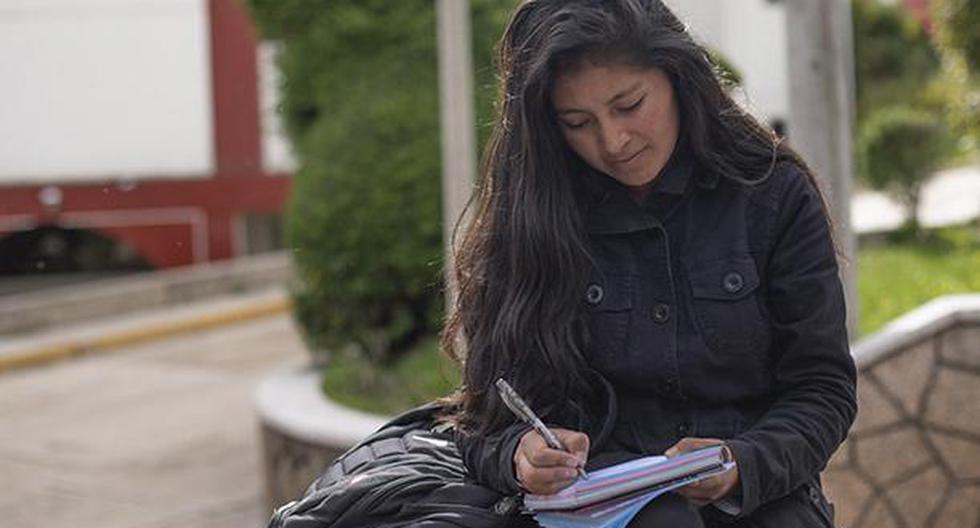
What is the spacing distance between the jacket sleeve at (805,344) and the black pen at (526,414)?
0.83 ft

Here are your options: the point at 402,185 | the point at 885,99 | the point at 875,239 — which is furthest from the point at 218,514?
the point at 885,99

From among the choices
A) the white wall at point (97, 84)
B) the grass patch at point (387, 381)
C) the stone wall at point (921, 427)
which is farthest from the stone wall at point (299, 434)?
the white wall at point (97, 84)

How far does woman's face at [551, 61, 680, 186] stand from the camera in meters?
2.12

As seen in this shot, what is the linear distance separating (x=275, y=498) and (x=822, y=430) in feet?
12.2

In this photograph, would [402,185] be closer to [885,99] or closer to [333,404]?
[333,404]

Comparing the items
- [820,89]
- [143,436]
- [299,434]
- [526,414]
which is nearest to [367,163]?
[299,434]

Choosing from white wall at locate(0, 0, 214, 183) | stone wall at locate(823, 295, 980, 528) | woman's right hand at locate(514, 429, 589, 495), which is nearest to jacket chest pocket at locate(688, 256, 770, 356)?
woman's right hand at locate(514, 429, 589, 495)

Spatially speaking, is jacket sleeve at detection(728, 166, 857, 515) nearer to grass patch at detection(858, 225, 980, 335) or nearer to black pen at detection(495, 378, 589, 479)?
black pen at detection(495, 378, 589, 479)

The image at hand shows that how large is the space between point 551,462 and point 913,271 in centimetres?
570

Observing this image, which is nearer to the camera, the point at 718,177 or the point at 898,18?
the point at 718,177

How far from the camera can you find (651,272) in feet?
7.20

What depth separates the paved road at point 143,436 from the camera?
20.8 ft

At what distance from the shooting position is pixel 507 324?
2.21 m

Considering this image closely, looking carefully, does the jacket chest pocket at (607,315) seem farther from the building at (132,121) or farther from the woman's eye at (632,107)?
the building at (132,121)
